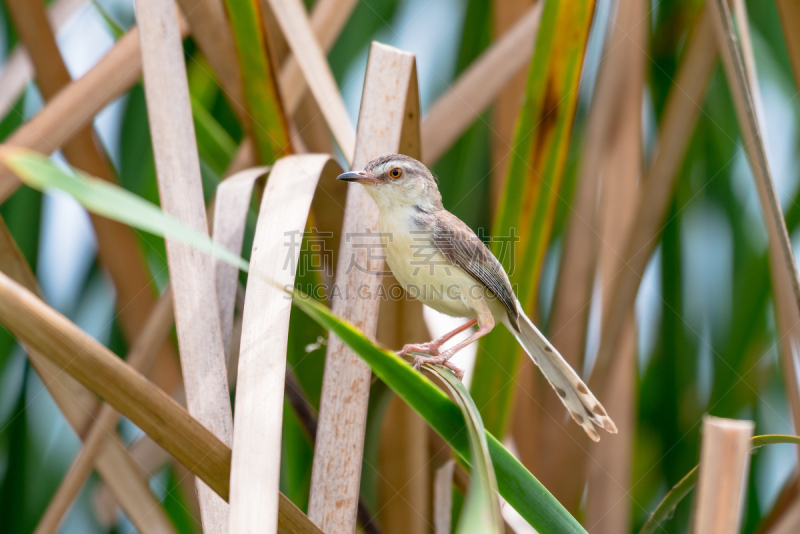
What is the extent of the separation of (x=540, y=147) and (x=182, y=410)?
4.30 ft

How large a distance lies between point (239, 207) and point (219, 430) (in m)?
0.64

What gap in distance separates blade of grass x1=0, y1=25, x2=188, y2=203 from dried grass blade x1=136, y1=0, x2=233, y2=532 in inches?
11.1

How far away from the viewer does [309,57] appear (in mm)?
1896

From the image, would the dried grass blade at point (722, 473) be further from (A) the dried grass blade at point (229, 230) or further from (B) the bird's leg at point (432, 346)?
(A) the dried grass blade at point (229, 230)

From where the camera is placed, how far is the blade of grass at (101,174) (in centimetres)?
208

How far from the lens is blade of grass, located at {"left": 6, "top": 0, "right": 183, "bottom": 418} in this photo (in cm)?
208

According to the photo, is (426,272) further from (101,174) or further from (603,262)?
(101,174)

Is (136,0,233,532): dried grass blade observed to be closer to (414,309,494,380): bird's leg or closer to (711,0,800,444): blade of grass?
(414,309,494,380): bird's leg

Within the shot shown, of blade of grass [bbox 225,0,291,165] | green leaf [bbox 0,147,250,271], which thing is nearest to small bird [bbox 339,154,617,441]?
blade of grass [bbox 225,0,291,165]

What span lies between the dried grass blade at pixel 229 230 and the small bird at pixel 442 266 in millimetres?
387

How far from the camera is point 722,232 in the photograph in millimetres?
2680

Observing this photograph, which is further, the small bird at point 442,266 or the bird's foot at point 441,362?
the small bird at point 442,266

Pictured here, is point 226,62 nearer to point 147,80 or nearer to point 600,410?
point 147,80

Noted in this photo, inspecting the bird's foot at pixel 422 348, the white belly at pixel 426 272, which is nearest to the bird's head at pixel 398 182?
the white belly at pixel 426 272
